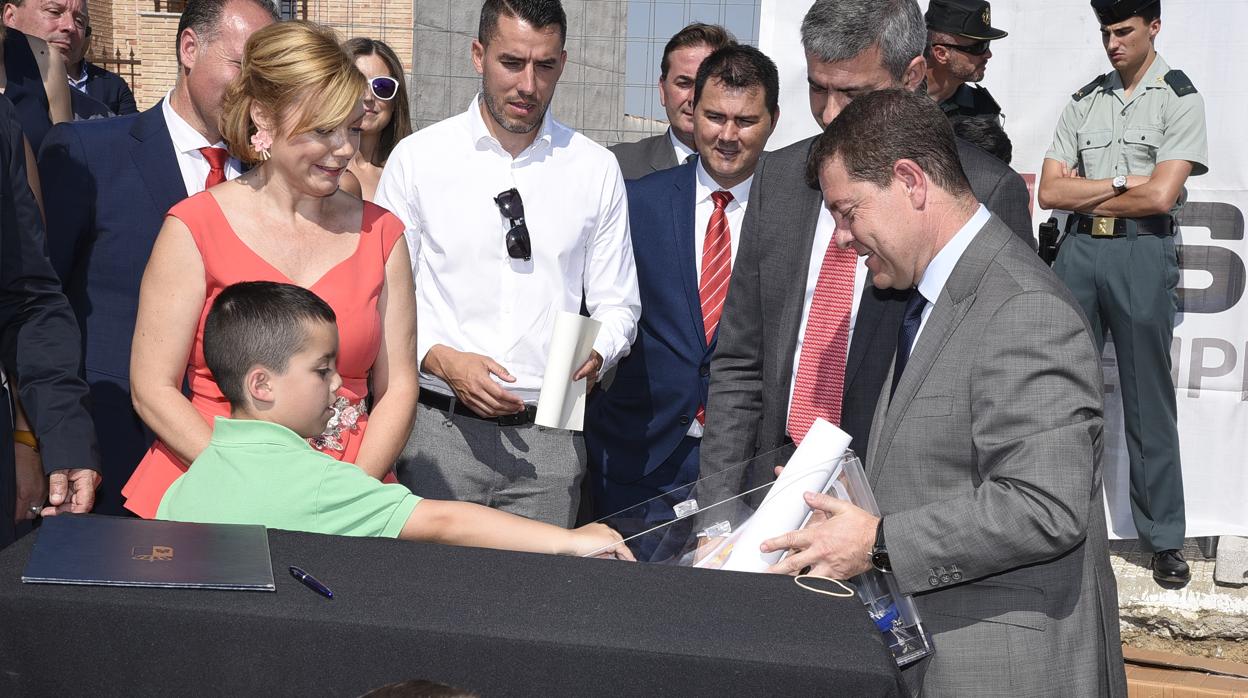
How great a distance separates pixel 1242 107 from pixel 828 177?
3289 mm

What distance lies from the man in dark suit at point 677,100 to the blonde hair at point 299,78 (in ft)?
8.08

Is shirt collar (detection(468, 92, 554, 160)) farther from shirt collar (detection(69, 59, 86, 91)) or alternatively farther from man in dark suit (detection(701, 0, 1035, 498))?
shirt collar (detection(69, 59, 86, 91))

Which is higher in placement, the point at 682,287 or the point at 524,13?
the point at 524,13

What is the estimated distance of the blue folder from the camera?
1362 mm

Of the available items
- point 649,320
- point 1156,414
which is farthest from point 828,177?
point 1156,414

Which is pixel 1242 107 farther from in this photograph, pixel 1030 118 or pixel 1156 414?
pixel 1156 414

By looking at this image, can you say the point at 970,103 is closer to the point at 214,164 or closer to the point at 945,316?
the point at 945,316

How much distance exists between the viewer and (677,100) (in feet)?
16.7

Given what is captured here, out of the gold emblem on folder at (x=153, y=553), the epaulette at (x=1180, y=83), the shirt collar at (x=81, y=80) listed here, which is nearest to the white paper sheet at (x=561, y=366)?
the gold emblem on folder at (x=153, y=553)

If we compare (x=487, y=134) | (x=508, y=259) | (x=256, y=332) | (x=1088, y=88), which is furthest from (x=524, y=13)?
(x=1088, y=88)

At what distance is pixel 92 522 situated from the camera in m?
1.56

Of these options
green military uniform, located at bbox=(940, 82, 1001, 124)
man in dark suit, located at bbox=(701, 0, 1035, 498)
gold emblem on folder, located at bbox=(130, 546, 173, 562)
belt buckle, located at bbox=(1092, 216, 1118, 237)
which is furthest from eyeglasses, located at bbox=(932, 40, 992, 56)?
gold emblem on folder, located at bbox=(130, 546, 173, 562)

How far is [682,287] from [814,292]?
3.46 ft

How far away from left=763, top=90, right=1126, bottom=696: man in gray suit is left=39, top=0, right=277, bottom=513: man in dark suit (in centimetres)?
182
